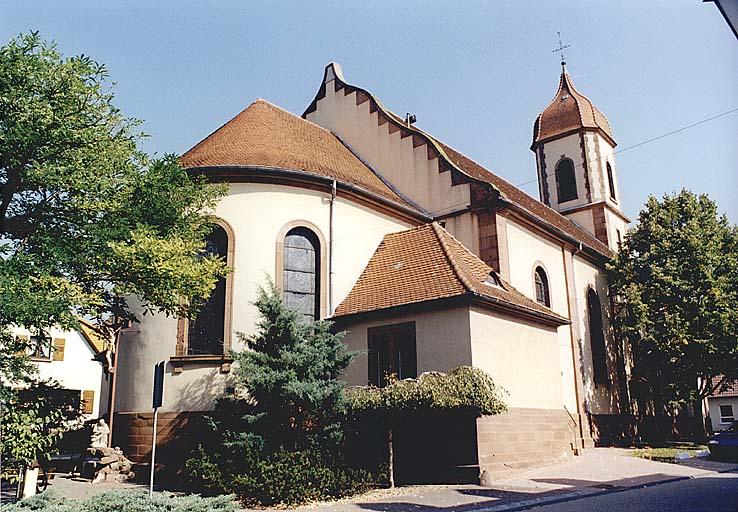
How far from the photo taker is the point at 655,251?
2455 centimetres

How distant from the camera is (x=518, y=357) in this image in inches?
643

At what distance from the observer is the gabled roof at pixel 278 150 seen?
59.3 feet

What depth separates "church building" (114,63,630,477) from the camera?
1565cm

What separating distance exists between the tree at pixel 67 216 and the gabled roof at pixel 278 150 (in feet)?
16.4

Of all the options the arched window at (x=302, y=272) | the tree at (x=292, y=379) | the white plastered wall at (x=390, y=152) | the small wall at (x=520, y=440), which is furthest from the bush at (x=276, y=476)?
the white plastered wall at (x=390, y=152)

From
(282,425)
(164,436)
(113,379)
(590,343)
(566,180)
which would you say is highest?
(566,180)

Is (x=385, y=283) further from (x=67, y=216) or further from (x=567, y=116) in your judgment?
(x=567, y=116)

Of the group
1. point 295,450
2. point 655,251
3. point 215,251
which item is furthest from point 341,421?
point 655,251

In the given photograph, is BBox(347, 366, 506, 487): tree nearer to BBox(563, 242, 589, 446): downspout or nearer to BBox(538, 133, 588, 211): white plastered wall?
BBox(563, 242, 589, 446): downspout

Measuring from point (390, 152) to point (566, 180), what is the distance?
48.3 ft

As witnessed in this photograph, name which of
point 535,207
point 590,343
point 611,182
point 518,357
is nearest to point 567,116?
point 611,182

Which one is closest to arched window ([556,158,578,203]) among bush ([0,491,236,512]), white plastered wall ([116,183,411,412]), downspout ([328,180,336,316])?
white plastered wall ([116,183,411,412])

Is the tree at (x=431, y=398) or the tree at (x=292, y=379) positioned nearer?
the tree at (x=292, y=379)

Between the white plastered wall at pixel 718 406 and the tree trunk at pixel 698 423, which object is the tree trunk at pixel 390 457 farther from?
the white plastered wall at pixel 718 406
